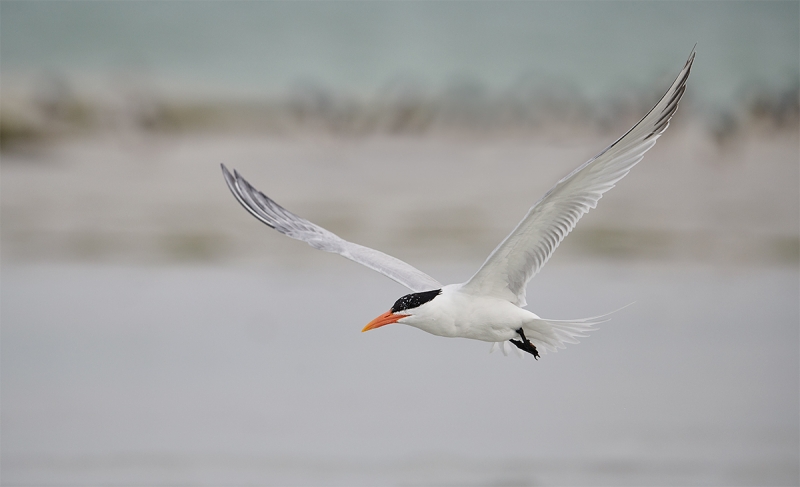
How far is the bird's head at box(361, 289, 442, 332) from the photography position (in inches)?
158

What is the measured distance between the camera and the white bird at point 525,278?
142 inches

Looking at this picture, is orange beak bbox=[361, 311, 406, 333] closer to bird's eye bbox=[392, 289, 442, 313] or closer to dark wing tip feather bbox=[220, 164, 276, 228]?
bird's eye bbox=[392, 289, 442, 313]

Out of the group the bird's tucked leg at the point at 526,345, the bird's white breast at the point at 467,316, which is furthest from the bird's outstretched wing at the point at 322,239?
the bird's tucked leg at the point at 526,345

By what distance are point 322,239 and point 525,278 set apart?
4.97ft

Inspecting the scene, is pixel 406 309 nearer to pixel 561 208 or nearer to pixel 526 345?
pixel 526 345

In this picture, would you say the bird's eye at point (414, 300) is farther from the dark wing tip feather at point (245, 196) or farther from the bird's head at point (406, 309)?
the dark wing tip feather at point (245, 196)

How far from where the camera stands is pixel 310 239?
Answer: 5.15 m

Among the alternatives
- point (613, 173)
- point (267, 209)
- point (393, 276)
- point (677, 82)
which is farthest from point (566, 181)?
point (267, 209)

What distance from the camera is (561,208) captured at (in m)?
3.90

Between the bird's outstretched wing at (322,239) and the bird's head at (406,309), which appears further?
the bird's outstretched wing at (322,239)

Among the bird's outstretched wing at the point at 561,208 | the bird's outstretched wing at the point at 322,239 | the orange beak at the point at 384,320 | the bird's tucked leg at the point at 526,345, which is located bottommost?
the orange beak at the point at 384,320

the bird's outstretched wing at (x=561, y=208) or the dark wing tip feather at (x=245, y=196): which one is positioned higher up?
the dark wing tip feather at (x=245, y=196)

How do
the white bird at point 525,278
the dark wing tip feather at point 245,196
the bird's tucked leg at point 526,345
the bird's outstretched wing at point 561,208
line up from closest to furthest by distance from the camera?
the bird's outstretched wing at point 561,208 < the white bird at point 525,278 < the bird's tucked leg at point 526,345 < the dark wing tip feather at point 245,196

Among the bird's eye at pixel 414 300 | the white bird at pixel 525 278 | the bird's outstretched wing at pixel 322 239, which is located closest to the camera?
the white bird at pixel 525 278
